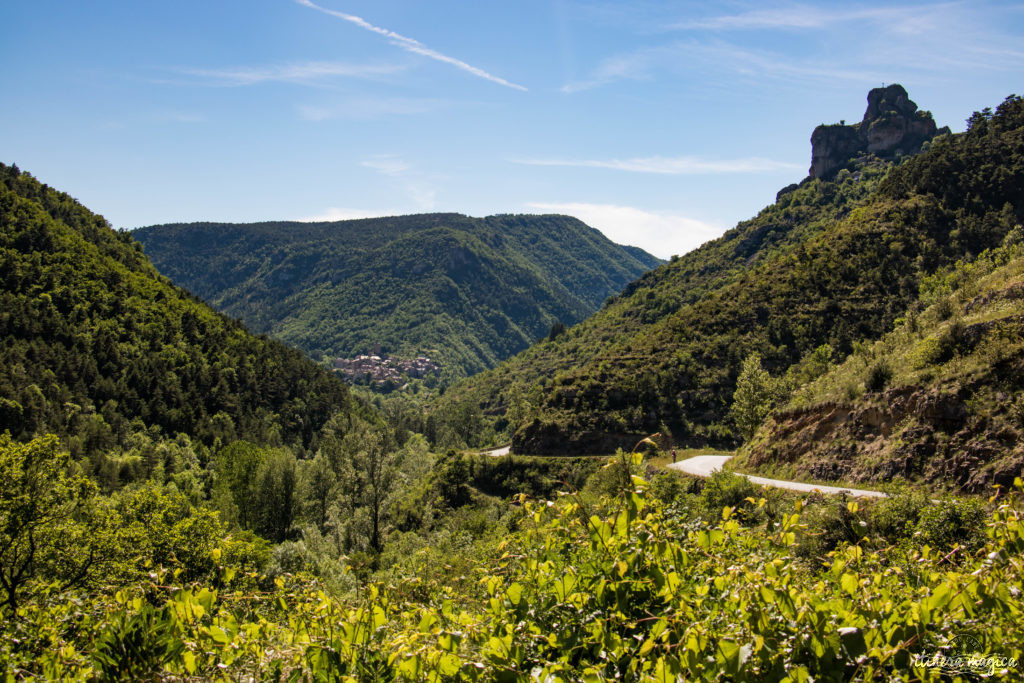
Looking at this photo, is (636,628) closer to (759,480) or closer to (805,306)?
(759,480)

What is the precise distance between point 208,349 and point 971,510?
96828 mm

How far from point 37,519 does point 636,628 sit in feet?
60.2

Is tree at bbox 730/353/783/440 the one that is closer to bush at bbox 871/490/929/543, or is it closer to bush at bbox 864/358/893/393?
bush at bbox 864/358/893/393

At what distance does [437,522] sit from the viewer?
39344 millimetres

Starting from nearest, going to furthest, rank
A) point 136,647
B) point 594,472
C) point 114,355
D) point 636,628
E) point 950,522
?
point 136,647 < point 636,628 < point 950,522 < point 594,472 < point 114,355

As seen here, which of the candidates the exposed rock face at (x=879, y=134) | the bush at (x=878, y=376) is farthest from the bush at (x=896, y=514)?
the exposed rock face at (x=879, y=134)

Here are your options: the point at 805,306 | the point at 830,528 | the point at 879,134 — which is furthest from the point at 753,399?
the point at 879,134

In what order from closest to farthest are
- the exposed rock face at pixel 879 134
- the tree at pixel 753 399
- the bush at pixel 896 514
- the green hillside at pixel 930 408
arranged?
1. the bush at pixel 896 514
2. the green hillside at pixel 930 408
3. the tree at pixel 753 399
4. the exposed rock face at pixel 879 134

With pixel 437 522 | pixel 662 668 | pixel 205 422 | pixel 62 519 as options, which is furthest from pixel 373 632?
pixel 205 422

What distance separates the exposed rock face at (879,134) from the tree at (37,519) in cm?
12631

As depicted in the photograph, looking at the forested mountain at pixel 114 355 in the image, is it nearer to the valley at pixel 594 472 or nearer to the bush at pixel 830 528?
the valley at pixel 594 472

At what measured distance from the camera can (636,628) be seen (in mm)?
3766

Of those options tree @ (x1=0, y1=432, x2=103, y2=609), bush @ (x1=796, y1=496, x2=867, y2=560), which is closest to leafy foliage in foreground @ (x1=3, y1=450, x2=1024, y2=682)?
bush @ (x1=796, y1=496, x2=867, y2=560)

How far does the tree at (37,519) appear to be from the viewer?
1492 cm
